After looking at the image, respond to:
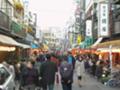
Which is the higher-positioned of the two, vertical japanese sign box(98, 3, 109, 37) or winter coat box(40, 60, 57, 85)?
vertical japanese sign box(98, 3, 109, 37)

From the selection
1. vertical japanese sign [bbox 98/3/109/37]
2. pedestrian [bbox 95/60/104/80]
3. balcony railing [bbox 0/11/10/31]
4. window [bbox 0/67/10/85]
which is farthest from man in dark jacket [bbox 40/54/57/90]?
vertical japanese sign [bbox 98/3/109/37]

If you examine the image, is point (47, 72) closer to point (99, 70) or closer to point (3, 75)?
point (3, 75)

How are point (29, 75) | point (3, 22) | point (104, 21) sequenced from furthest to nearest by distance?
point (104, 21)
point (3, 22)
point (29, 75)

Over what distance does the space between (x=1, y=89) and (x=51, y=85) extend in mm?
5116

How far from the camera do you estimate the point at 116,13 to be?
49094mm

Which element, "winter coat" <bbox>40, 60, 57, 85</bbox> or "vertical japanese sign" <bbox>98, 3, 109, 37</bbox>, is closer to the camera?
"winter coat" <bbox>40, 60, 57, 85</bbox>

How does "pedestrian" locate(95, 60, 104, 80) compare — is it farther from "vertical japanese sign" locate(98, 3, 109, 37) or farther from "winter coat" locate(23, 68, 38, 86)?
"vertical japanese sign" locate(98, 3, 109, 37)

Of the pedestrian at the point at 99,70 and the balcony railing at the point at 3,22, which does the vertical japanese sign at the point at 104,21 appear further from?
the pedestrian at the point at 99,70

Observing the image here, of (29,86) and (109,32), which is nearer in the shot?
(29,86)

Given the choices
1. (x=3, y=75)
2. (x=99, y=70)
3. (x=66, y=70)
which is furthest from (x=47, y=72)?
(x=99, y=70)

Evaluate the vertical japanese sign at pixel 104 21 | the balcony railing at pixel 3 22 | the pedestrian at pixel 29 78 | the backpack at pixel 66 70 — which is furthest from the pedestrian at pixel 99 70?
the vertical japanese sign at pixel 104 21

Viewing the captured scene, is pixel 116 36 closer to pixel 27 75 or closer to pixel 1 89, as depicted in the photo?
pixel 27 75

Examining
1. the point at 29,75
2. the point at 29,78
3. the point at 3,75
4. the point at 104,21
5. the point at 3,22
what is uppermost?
the point at 104,21

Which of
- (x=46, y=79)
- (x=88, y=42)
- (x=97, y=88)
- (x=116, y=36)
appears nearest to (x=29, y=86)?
(x=46, y=79)
